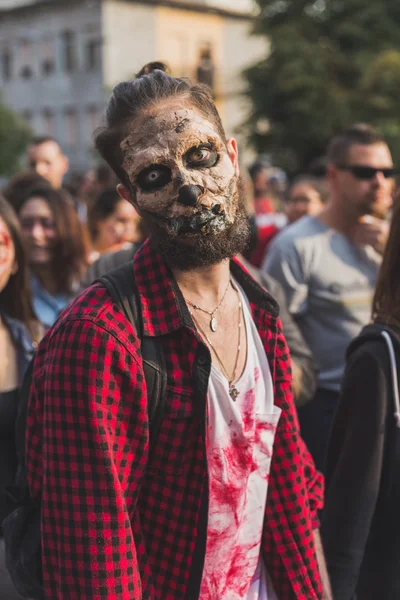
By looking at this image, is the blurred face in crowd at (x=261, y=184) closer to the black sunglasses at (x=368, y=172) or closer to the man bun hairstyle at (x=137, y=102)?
the black sunglasses at (x=368, y=172)

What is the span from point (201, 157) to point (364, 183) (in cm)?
287

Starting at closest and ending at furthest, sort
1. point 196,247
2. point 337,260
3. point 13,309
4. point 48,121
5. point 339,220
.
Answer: point 196,247
point 13,309
point 337,260
point 339,220
point 48,121

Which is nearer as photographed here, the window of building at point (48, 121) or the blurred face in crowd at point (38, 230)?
the blurred face in crowd at point (38, 230)

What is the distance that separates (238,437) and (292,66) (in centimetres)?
2664

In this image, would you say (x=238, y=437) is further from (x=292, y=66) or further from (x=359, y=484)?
(x=292, y=66)

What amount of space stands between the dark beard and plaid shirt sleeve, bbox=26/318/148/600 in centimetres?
29

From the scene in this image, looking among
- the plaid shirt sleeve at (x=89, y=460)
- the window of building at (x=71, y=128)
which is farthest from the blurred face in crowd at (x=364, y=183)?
the window of building at (x=71, y=128)

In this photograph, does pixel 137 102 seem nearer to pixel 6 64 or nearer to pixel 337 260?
pixel 337 260

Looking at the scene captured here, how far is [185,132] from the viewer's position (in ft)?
6.39

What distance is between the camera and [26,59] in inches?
1885

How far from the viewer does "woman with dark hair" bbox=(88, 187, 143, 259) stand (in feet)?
18.3

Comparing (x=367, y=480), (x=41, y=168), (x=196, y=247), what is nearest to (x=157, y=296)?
(x=196, y=247)

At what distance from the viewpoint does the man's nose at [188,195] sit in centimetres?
191

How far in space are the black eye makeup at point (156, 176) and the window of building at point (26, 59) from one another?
4828 centimetres
